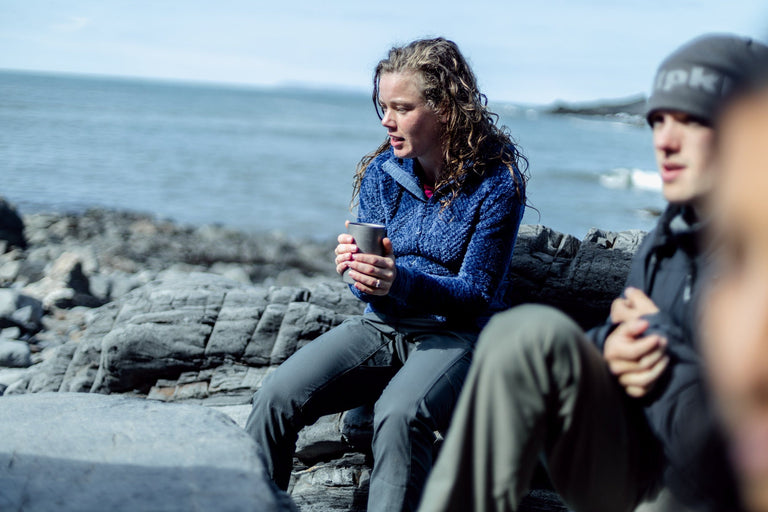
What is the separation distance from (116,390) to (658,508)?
11.8 feet

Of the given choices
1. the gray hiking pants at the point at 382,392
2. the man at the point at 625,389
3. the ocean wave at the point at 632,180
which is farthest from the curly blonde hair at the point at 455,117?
the ocean wave at the point at 632,180

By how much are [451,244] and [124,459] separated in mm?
1761

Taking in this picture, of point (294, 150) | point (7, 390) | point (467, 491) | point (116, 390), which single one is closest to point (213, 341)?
point (116, 390)

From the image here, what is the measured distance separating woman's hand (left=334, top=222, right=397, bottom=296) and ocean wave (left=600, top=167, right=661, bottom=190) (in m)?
28.1

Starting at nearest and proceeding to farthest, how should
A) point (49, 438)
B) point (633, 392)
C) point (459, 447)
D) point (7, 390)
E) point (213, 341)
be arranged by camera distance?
point (459, 447)
point (633, 392)
point (49, 438)
point (213, 341)
point (7, 390)

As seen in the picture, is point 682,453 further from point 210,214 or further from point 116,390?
point 210,214

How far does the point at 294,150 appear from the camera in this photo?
129 ft

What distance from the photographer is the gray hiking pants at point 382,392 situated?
304cm

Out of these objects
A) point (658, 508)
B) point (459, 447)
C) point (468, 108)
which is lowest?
point (658, 508)

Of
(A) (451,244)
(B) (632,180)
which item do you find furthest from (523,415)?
(B) (632,180)

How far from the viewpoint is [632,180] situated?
31297 millimetres

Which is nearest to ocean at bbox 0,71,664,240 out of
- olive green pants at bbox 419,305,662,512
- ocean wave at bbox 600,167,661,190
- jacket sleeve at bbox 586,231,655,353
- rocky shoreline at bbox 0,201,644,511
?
ocean wave at bbox 600,167,661,190

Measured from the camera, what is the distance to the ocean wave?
99.0ft

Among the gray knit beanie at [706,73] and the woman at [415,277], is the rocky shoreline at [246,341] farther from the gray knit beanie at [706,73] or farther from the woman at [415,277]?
the gray knit beanie at [706,73]
